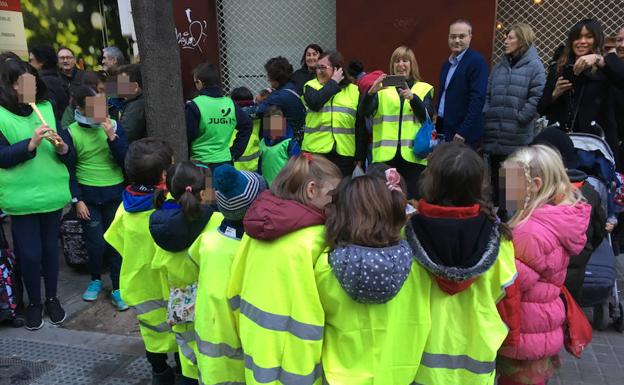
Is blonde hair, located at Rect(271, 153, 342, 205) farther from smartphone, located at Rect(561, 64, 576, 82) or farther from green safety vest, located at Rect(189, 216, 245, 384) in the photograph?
smartphone, located at Rect(561, 64, 576, 82)

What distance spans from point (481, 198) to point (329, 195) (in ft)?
1.89

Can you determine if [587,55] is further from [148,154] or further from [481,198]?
[148,154]

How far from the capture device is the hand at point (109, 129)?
147 inches

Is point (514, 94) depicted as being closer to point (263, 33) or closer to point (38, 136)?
point (38, 136)

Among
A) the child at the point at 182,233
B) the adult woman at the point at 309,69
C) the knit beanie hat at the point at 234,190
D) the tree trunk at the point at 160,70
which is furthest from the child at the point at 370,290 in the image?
the adult woman at the point at 309,69

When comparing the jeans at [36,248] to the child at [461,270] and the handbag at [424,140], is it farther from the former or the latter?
the child at [461,270]

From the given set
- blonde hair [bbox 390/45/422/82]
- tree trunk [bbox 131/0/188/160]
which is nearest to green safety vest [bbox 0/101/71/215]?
tree trunk [bbox 131/0/188/160]

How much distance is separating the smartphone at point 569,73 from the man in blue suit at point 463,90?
2.45 ft

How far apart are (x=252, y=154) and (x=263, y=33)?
293 cm

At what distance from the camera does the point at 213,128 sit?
4.41 metres

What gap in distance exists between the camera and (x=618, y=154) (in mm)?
4059

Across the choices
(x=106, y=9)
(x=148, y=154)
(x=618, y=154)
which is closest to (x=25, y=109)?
(x=148, y=154)

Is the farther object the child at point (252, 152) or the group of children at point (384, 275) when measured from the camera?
the child at point (252, 152)

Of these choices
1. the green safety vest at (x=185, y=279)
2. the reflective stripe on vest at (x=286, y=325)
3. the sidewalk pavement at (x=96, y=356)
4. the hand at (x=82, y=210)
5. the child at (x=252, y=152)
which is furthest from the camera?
the child at (x=252, y=152)
